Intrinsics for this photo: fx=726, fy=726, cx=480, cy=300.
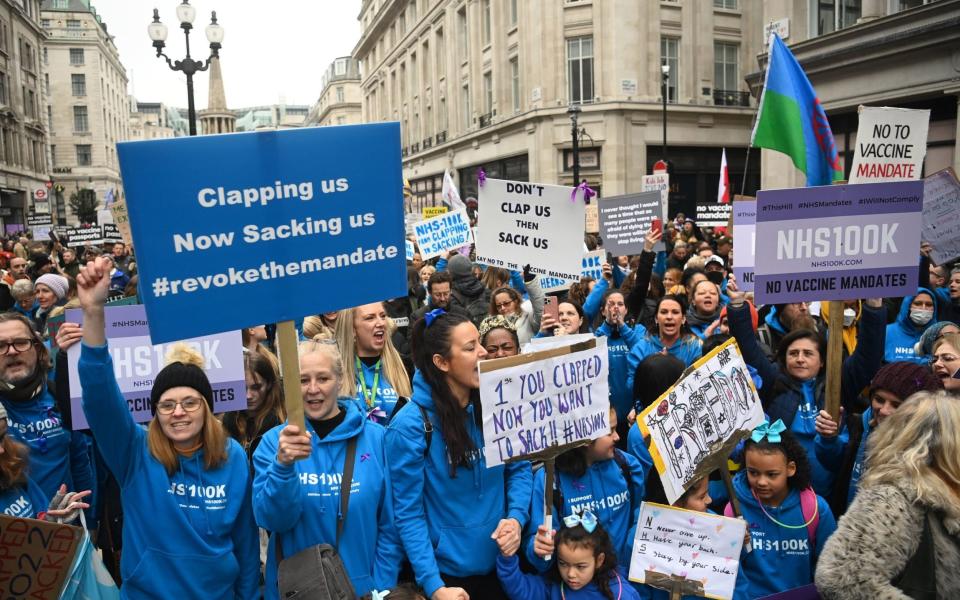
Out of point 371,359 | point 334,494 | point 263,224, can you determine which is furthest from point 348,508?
point 371,359

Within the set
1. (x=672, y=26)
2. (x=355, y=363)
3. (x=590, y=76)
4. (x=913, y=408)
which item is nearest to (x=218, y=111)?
(x=590, y=76)

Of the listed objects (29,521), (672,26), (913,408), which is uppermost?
(672,26)

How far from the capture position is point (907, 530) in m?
2.51

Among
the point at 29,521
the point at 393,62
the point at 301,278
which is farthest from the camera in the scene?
the point at 393,62

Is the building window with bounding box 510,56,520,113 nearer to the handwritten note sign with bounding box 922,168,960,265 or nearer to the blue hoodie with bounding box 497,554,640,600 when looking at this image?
the handwritten note sign with bounding box 922,168,960,265

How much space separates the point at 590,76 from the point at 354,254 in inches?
1215

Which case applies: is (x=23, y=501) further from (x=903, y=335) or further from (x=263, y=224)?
(x=903, y=335)

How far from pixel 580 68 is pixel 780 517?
30.6 m

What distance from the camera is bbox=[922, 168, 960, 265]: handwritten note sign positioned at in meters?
8.05

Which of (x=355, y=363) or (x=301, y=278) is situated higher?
(x=301, y=278)

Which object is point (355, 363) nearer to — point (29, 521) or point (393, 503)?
point (393, 503)

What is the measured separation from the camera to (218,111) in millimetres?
36281

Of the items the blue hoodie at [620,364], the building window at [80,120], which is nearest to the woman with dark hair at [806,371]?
the blue hoodie at [620,364]

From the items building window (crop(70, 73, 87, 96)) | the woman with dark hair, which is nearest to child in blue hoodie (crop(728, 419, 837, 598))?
the woman with dark hair
